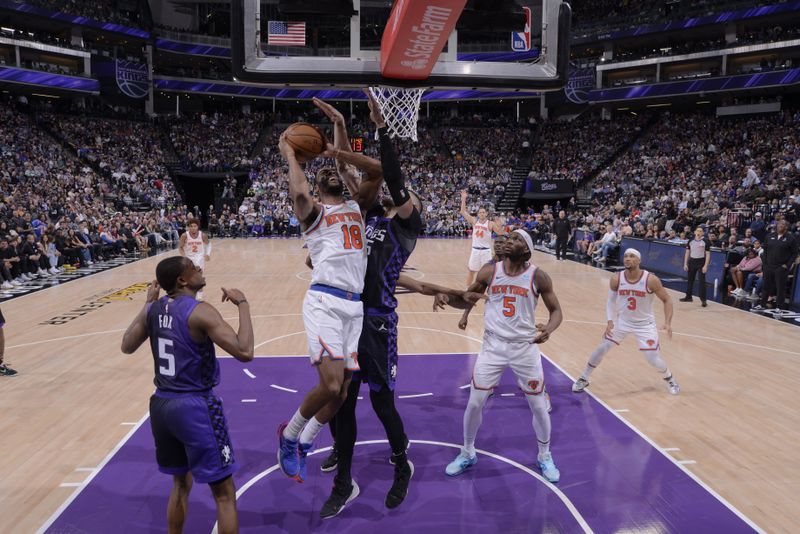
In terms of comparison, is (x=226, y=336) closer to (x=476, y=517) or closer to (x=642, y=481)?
(x=476, y=517)

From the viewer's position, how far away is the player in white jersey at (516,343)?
14.9 feet

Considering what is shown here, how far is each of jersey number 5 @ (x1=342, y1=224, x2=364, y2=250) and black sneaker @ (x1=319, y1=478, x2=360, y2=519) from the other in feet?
5.24

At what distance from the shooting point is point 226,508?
3234mm

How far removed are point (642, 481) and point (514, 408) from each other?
1.76 m

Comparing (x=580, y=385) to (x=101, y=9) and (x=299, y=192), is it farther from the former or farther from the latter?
(x=101, y=9)

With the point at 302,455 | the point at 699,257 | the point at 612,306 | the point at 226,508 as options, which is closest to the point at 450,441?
the point at 302,455

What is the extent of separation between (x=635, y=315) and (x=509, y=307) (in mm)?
2606

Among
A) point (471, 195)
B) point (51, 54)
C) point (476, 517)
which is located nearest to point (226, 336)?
point (476, 517)

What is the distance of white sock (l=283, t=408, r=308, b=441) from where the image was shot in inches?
157

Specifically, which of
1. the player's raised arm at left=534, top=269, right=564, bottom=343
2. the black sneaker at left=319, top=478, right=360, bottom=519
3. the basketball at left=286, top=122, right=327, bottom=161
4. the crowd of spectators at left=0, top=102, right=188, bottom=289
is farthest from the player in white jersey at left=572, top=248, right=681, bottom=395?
the crowd of spectators at left=0, top=102, right=188, bottom=289

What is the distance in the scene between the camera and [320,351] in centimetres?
379

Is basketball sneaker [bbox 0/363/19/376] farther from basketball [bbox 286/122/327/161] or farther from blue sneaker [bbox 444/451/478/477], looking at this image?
blue sneaker [bbox 444/451/478/477]

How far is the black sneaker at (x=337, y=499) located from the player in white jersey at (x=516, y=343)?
876 mm

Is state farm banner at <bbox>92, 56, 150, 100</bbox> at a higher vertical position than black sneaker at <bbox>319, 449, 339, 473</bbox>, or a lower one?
higher
